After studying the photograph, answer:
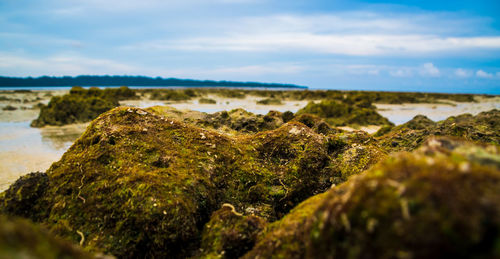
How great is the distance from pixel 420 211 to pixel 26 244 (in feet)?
8.54

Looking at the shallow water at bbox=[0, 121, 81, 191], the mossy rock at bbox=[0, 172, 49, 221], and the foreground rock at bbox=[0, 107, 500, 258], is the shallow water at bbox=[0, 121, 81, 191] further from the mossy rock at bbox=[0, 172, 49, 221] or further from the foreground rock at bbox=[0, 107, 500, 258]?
the foreground rock at bbox=[0, 107, 500, 258]

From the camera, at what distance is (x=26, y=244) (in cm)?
181

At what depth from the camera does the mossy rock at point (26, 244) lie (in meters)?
1.68

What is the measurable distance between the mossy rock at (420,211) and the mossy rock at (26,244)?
204 cm

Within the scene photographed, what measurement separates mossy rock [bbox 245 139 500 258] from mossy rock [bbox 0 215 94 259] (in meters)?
2.04

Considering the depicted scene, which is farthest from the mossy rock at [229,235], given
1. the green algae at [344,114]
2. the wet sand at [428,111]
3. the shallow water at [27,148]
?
the wet sand at [428,111]

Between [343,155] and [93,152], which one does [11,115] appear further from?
[343,155]

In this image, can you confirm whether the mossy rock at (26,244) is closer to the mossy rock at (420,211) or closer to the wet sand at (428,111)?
the mossy rock at (420,211)

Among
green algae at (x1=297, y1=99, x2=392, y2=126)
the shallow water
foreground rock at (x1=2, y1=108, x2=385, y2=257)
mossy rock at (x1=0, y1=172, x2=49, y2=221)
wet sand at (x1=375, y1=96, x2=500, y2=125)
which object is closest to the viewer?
foreground rock at (x1=2, y1=108, x2=385, y2=257)

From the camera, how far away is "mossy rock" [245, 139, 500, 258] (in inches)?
73.4

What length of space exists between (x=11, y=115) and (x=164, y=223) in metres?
30.7

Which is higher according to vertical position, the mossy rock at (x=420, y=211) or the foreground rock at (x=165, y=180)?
the mossy rock at (x=420, y=211)

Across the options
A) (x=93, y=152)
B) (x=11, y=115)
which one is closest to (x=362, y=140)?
(x=93, y=152)

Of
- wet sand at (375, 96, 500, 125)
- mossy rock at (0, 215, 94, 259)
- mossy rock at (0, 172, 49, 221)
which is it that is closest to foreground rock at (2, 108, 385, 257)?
mossy rock at (0, 172, 49, 221)
